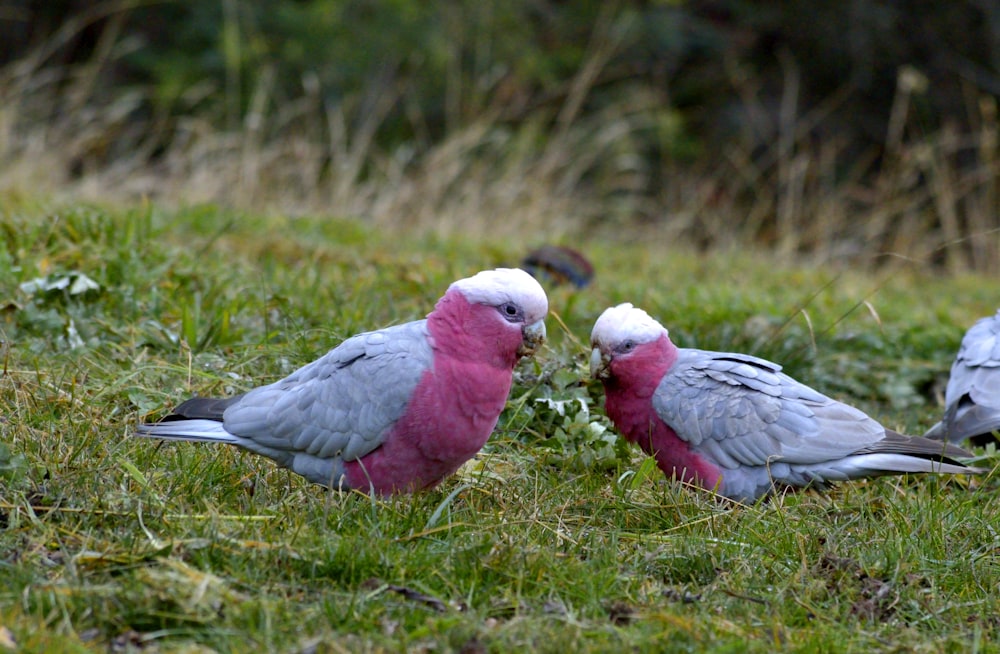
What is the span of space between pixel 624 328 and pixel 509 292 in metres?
0.64

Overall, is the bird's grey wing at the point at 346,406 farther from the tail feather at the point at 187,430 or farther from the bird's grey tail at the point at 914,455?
the bird's grey tail at the point at 914,455

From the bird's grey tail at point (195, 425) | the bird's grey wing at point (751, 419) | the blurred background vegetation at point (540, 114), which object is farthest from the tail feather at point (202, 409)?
the blurred background vegetation at point (540, 114)

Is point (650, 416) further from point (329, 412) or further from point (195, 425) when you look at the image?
point (195, 425)

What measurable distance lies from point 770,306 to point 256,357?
2.80 meters

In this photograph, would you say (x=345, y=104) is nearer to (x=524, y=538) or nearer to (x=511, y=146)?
(x=511, y=146)

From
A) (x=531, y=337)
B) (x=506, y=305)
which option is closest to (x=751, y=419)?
(x=531, y=337)

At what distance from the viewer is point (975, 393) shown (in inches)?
173

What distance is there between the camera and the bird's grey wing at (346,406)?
323 cm

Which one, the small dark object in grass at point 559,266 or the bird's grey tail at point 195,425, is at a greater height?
the bird's grey tail at point 195,425

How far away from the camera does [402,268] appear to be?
570cm

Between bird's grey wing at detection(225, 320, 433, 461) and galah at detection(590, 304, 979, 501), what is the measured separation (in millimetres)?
843

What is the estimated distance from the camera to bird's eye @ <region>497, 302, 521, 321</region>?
3289mm

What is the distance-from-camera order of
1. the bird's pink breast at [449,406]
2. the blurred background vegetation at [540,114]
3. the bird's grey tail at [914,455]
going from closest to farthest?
1. the bird's pink breast at [449,406]
2. the bird's grey tail at [914,455]
3. the blurred background vegetation at [540,114]

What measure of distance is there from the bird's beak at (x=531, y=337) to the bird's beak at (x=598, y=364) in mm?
487
